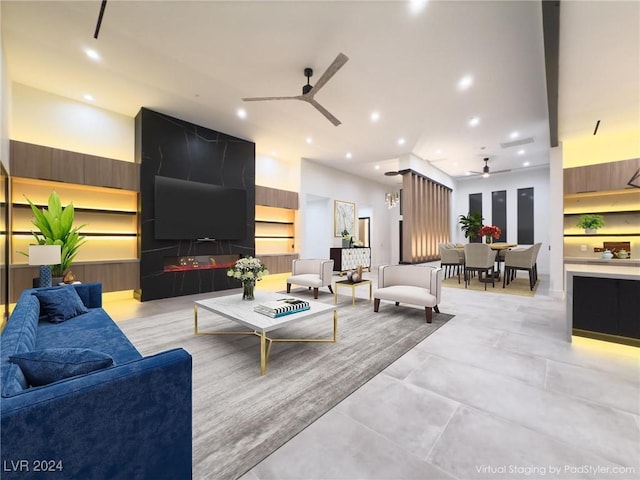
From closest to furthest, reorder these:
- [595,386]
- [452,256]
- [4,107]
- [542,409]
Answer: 1. [542,409]
2. [595,386]
3. [4,107]
4. [452,256]

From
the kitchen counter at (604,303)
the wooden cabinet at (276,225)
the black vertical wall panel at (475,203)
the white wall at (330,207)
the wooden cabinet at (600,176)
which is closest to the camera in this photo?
the kitchen counter at (604,303)

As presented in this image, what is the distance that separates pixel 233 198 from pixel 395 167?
5.61 metres

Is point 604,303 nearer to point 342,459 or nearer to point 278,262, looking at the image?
point 342,459

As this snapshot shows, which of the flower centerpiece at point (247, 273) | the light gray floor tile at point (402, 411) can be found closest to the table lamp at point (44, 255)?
the flower centerpiece at point (247, 273)

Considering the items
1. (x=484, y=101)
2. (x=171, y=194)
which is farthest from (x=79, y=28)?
(x=484, y=101)

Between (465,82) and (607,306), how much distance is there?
11.4 ft

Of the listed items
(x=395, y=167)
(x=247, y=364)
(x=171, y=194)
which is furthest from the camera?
(x=395, y=167)

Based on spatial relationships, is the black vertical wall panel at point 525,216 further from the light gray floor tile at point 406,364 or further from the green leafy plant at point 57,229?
the green leafy plant at point 57,229

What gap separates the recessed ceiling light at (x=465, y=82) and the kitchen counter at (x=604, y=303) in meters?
2.98

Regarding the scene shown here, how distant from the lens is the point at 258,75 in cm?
402

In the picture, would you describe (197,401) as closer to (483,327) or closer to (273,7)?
(483,327)

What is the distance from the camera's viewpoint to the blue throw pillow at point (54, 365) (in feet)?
3.52

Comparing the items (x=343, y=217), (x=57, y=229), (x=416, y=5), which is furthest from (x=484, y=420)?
(x=343, y=217)

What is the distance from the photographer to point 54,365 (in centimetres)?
109
